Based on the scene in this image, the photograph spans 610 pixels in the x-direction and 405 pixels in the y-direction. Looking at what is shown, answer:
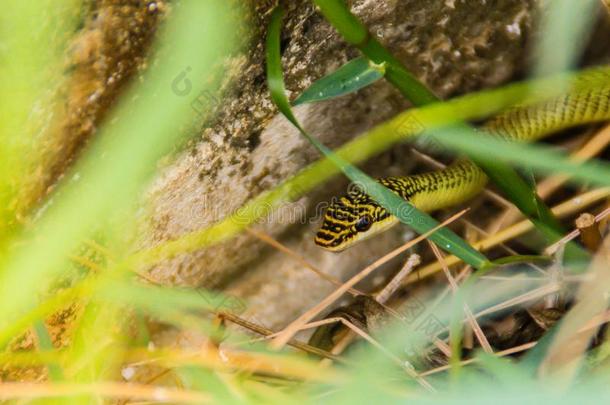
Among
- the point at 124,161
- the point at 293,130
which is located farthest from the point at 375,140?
the point at 124,161

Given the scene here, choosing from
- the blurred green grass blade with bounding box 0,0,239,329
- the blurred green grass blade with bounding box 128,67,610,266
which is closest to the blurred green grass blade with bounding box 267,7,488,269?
the blurred green grass blade with bounding box 128,67,610,266

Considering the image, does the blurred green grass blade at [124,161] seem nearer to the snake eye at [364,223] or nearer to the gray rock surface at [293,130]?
the gray rock surface at [293,130]

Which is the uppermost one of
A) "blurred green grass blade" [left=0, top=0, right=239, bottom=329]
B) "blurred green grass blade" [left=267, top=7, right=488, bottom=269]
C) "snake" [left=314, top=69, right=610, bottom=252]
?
"blurred green grass blade" [left=0, top=0, right=239, bottom=329]

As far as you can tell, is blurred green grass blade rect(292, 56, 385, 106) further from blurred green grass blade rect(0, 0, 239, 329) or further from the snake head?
the snake head

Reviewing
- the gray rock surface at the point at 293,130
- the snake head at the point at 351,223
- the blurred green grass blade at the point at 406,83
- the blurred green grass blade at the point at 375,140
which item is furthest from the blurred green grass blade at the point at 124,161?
the snake head at the point at 351,223

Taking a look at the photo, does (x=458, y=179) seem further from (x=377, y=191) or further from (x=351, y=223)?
(x=377, y=191)
